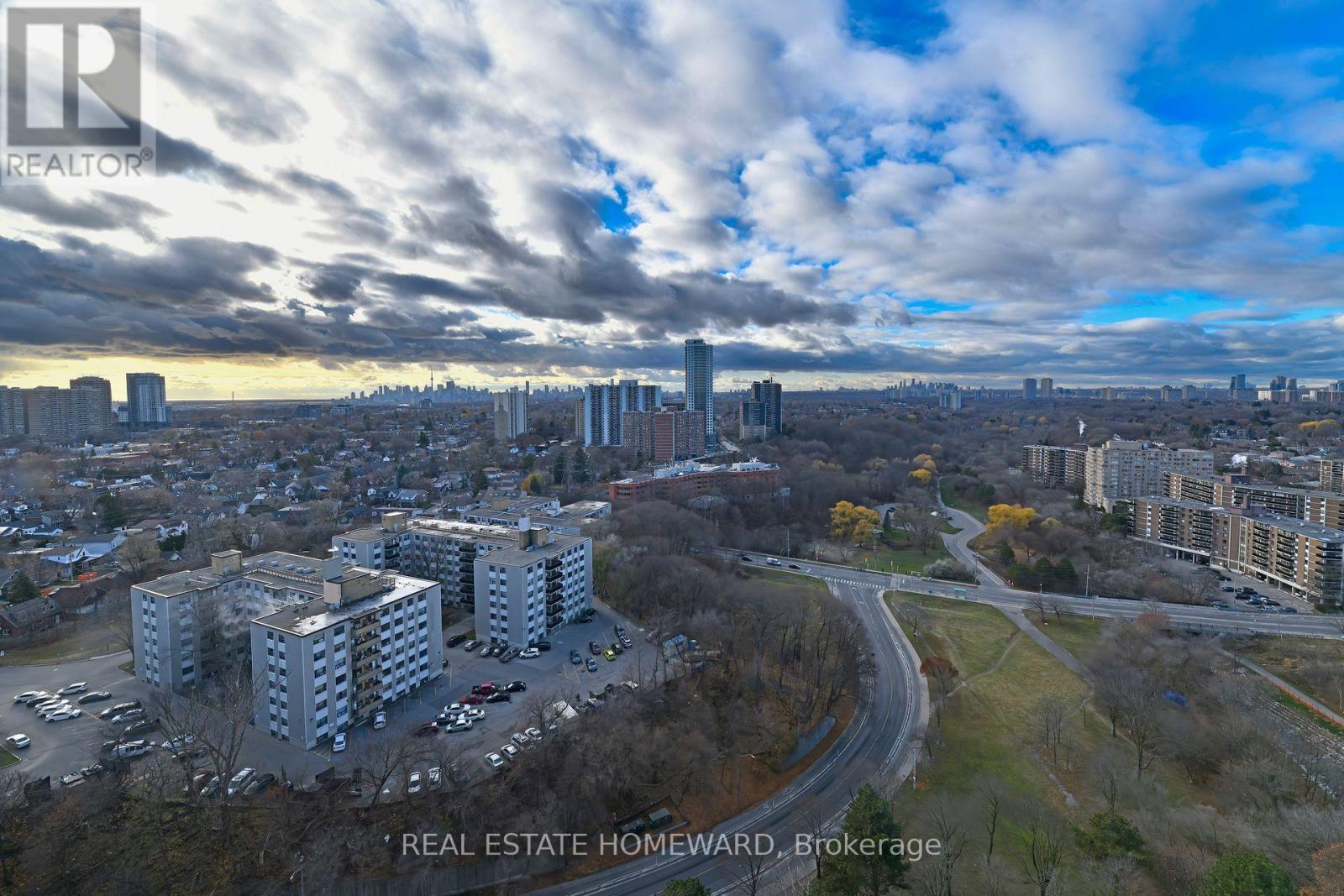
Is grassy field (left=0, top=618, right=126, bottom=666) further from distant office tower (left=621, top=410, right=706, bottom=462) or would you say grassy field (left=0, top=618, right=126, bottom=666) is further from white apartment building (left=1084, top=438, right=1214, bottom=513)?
white apartment building (left=1084, top=438, right=1214, bottom=513)

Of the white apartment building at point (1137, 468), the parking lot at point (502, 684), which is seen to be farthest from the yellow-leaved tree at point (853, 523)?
the parking lot at point (502, 684)

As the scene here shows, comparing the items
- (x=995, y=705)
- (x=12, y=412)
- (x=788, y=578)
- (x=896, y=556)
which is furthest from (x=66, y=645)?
(x=12, y=412)

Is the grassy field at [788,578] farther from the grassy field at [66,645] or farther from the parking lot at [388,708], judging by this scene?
the grassy field at [66,645]

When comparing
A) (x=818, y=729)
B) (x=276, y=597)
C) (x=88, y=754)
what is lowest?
(x=818, y=729)

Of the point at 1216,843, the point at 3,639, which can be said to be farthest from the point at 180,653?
the point at 1216,843

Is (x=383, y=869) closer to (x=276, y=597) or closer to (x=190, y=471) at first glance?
(x=276, y=597)
